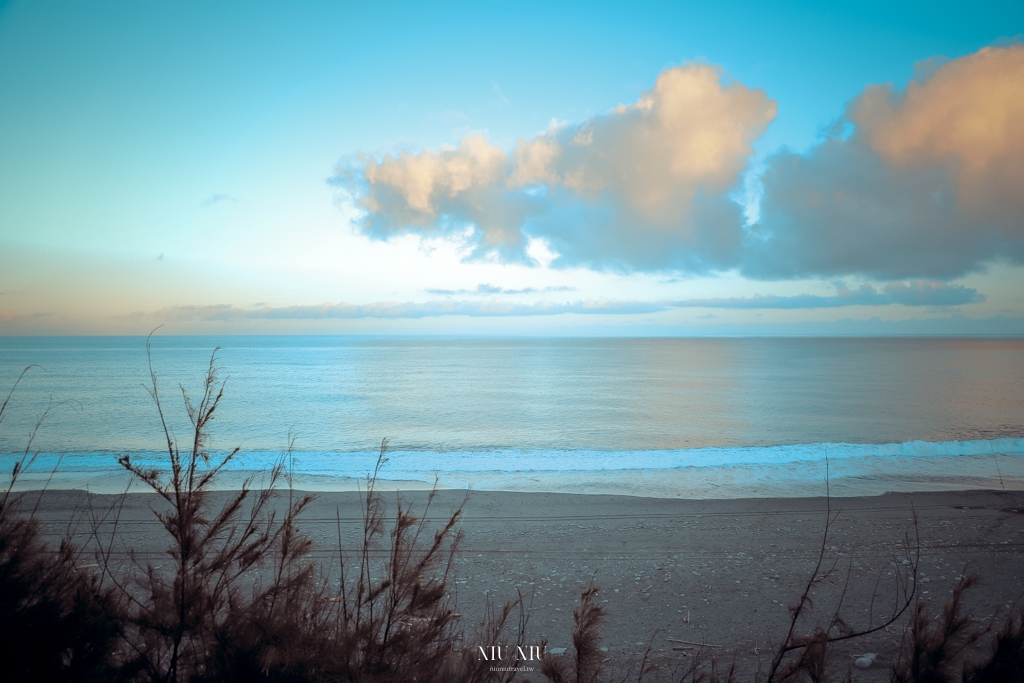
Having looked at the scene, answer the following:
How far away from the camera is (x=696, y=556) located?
8273 mm

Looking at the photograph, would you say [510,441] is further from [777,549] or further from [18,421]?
[18,421]

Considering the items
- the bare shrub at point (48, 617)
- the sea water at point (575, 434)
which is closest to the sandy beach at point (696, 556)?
the sea water at point (575, 434)

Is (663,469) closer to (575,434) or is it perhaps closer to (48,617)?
(575,434)

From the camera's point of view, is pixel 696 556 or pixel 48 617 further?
pixel 696 556

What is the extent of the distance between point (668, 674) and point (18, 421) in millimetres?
30380

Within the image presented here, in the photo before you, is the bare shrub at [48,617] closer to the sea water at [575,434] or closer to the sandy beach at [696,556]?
the sea water at [575,434]

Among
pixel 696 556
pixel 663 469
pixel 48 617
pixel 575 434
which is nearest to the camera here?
pixel 48 617


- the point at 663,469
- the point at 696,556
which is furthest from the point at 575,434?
the point at 696,556

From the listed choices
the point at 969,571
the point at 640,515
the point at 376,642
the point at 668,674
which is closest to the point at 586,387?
the point at 640,515

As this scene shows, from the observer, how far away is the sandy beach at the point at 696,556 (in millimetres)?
5996

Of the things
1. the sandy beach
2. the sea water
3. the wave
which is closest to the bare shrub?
the sea water

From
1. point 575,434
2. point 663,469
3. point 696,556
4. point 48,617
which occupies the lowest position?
point 575,434

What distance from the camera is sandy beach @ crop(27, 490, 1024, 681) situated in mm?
5996

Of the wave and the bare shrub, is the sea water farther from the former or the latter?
the bare shrub
